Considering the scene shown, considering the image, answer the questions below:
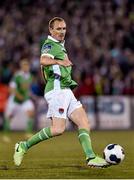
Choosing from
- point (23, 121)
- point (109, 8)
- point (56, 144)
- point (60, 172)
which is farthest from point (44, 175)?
point (109, 8)

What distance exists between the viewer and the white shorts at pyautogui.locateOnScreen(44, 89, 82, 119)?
10562 mm

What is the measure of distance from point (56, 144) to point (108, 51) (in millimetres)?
8634

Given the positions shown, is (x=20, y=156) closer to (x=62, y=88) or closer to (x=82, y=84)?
(x=62, y=88)

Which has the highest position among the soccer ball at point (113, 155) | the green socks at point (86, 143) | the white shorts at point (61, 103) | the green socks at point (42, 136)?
the white shorts at point (61, 103)

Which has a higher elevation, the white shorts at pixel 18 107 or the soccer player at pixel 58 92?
the white shorts at pixel 18 107

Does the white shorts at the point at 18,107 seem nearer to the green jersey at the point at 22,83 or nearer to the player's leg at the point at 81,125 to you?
the green jersey at the point at 22,83

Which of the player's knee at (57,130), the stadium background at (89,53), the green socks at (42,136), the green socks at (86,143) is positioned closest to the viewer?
the green socks at (86,143)

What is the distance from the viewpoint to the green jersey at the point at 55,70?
10641 mm

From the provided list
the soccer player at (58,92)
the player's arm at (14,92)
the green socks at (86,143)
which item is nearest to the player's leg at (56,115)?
the soccer player at (58,92)

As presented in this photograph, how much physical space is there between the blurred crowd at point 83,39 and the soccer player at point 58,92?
12.5 metres

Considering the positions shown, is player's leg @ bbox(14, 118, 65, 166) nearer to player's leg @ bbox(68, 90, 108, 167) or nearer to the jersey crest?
player's leg @ bbox(68, 90, 108, 167)

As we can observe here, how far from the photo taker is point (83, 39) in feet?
84.7

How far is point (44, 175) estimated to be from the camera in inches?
386

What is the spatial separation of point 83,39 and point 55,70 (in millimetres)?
15271
